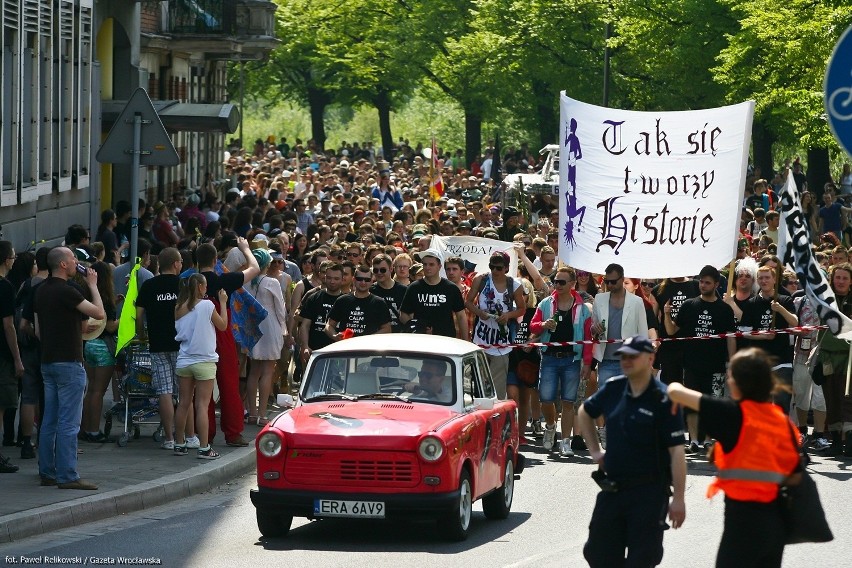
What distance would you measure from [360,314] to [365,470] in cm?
450

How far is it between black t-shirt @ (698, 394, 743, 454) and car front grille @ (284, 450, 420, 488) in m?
3.76

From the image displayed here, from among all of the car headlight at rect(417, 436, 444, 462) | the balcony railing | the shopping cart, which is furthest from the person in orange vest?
the balcony railing

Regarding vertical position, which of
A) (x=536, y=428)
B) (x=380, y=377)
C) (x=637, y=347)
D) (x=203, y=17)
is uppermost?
(x=203, y=17)

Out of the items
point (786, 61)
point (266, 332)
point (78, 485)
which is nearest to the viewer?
point (78, 485)

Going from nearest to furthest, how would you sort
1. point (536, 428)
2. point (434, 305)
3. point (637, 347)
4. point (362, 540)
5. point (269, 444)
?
point (637, 347) → point (269, 444) → point (362, 540) → point (434, 305) → point (536, 428)

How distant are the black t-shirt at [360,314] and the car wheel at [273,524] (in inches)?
158

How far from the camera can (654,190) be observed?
60.7 feet

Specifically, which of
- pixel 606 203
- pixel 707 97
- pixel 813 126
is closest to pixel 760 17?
pixel 813 126

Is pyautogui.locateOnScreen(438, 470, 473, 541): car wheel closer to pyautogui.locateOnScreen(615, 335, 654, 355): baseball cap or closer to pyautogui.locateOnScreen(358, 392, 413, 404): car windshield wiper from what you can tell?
pyautogui.locateOnScreen(358, 392, 413, 404): car windshield wiper

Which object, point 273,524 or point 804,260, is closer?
point 273,524

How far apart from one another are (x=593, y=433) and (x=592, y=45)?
45934mm

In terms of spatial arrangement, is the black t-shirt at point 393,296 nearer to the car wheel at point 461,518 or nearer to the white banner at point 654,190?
the white banner at point 654,190

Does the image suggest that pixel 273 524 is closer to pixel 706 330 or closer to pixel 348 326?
pixel 348 326

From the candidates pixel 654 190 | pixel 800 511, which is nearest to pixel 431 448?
pixel 800 511
